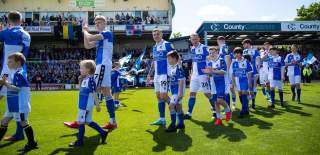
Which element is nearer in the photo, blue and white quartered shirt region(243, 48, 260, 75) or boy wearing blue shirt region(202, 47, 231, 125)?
boy wearing blue shirt region(202, 47, 231, 125)

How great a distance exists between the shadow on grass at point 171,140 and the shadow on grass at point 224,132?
595 millimetres

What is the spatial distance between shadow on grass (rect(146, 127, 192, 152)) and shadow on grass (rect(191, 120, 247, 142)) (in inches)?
23.4

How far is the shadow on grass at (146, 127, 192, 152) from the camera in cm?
596

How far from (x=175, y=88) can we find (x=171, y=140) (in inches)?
62.9

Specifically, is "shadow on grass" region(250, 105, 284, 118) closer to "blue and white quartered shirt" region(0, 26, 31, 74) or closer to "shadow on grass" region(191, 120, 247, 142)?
"shadow on grass" region(191, 120, 247, 142)

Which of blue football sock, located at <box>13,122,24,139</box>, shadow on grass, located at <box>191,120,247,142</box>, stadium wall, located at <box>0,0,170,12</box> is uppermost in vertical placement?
stadium wall, located at <box>0,0,170,12</box>

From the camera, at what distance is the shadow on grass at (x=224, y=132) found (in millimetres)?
6742

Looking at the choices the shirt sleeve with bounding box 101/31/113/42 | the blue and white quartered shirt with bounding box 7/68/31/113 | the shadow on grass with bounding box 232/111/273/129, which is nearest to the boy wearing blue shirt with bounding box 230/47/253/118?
the shadow on grass with bounding box 232/111/273/129

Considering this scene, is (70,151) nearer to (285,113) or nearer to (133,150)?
(133,150)

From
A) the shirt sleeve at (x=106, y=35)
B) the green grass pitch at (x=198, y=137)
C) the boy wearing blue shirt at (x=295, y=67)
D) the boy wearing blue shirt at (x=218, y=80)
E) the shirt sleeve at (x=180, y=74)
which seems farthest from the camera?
the boy wearing blue shirt at (x=295, y=67)

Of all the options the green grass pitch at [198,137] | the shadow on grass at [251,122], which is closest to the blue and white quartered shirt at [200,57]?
the green grass pitch at [198,137]

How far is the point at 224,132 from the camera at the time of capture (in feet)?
23.9

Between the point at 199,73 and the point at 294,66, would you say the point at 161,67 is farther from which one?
the point at 294,66

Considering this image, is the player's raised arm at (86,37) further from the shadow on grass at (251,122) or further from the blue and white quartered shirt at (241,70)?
the blue and white quartered shirt at (241,70)
